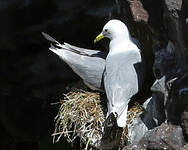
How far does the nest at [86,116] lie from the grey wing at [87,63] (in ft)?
0.26

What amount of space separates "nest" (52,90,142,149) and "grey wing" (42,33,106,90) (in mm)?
80

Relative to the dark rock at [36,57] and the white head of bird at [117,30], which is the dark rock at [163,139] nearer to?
the white head of bird at [117,30]

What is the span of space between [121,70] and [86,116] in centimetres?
31

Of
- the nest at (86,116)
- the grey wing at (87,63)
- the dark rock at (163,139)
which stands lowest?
the dark rock at (163,139)

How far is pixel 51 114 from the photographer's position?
469cm

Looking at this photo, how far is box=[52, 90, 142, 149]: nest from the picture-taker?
9.50ft

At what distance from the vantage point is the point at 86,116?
2980mm

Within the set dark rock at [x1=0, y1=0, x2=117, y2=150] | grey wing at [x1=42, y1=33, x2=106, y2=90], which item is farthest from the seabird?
dark rock at [x1=0, y1=0, x2=117, y2=150]

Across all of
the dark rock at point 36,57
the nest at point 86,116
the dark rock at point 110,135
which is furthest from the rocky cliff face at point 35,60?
the dark rock at point 110,135

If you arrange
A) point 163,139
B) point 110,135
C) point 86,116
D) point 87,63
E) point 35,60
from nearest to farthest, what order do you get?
point 163,139 → point 110,135 → point 86,116 → point 87,63 → point 35,60

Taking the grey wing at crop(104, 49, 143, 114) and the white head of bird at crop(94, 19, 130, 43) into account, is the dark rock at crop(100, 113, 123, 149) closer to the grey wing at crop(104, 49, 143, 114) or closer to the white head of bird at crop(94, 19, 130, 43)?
the grey wing at crop(104, 49, 143, 114)

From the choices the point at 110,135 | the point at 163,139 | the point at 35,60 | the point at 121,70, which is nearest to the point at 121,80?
the point at 121,70

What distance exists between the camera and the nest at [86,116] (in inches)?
114

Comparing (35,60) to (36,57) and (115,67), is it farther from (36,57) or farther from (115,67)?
(115,67)
